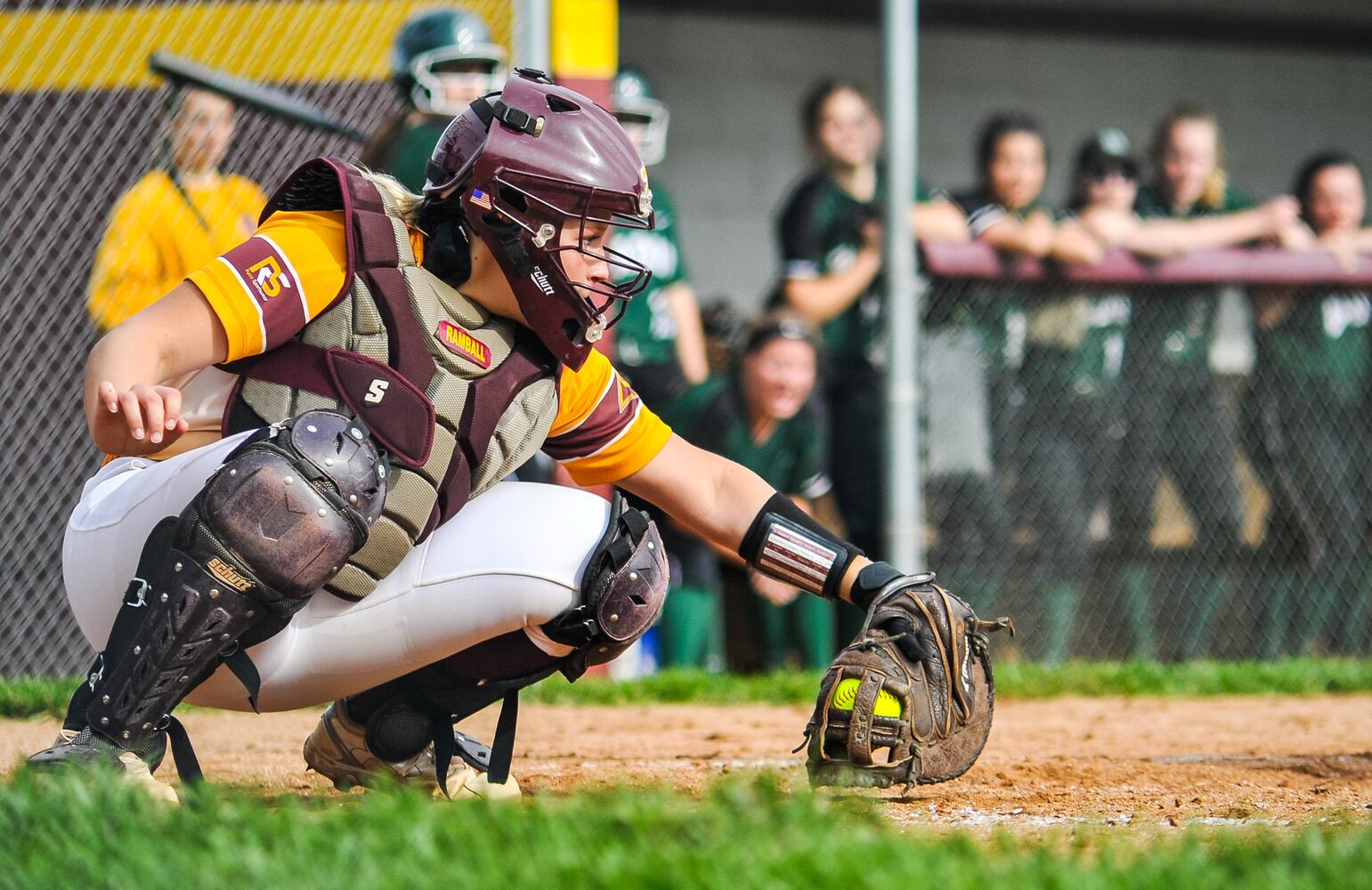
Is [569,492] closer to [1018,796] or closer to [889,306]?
[1018,796]

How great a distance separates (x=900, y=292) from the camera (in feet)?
19.0

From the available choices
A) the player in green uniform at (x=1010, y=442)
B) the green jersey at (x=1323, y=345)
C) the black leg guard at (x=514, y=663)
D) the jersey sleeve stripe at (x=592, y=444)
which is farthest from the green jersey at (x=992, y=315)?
the black leg guard at (x=514, y=663)

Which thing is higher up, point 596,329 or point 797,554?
point 596,329

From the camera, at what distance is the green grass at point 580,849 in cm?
189

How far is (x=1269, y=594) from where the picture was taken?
6496 mm

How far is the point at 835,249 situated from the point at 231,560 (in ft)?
13.1

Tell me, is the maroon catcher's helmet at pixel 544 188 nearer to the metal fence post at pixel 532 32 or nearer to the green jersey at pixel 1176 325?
the metal fence post at pixel 532 32

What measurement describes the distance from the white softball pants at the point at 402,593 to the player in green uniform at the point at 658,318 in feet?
10.6

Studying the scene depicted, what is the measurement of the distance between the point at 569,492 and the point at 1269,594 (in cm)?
430

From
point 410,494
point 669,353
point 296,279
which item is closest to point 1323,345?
point 669,353

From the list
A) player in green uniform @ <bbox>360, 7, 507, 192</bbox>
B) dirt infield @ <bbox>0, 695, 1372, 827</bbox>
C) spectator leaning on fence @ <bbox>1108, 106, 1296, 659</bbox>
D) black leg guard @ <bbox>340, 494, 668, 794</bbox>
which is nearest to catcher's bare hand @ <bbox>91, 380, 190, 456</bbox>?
dirt infield @ <bbox>0, 695, 1372, 827</bbox>

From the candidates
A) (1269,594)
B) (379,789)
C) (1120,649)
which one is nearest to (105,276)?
(379,789)

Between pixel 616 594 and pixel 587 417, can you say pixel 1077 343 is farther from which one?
pixel 616 594

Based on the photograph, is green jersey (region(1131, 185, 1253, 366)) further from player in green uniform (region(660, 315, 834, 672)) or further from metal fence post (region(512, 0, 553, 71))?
metal fence post (region(512, 0, 553, 71))
